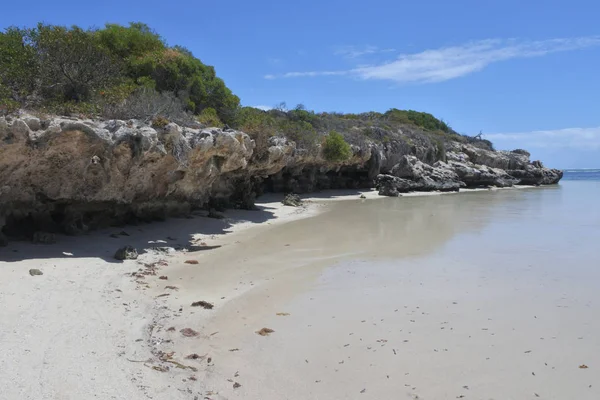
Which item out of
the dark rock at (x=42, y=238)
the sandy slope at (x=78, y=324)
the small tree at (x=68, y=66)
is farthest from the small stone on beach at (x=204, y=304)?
the small tree at (x=68, y=66)

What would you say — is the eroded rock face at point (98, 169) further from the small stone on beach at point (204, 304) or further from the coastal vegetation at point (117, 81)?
the small stone on beach at point (204, 304)

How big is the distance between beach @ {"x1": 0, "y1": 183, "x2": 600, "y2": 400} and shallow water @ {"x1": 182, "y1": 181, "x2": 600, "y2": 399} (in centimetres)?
2

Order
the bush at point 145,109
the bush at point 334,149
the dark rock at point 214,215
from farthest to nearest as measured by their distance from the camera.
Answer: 1. the bush at point 334,149
2. the dark rock at point 214,215
3. the bush at point 145,109

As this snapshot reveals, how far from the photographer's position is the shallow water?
452 centimetres

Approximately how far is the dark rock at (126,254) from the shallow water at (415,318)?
1896 mm

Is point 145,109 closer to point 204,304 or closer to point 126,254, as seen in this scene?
point 126,254

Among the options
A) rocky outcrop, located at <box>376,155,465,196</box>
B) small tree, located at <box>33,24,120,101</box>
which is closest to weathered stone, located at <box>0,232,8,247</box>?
small tree, located at <box>33,24,120,101</box>

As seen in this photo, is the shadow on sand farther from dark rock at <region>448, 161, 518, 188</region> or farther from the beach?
dark rock at <region>448, 161, 518, 188</region>

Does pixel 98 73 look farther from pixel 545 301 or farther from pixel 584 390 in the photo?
pixel 584 390

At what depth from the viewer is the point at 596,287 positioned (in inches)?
307

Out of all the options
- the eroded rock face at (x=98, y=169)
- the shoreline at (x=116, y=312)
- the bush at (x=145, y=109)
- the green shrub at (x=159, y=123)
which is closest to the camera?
the shoreline at (x=116, y=312)

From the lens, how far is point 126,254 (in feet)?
30.1

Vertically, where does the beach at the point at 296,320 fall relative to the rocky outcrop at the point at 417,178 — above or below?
below

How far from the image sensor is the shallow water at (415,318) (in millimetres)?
4523
